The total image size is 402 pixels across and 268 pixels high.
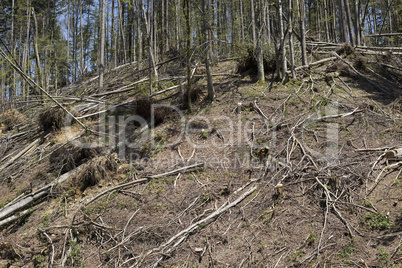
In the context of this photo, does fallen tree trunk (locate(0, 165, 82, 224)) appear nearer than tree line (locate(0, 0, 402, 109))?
Yes

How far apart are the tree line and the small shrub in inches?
28.4

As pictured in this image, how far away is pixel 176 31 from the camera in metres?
13.7

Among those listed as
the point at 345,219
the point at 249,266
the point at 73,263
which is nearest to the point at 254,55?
the point at 345,219

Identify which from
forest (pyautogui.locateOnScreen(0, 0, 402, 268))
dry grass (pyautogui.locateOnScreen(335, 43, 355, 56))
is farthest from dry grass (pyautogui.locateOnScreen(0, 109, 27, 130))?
dry grass (pyautogui.locateOnScreen(335, 43, 355, 56))

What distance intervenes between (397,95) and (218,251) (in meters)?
6.75

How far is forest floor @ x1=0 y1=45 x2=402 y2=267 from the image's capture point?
4.19 meters

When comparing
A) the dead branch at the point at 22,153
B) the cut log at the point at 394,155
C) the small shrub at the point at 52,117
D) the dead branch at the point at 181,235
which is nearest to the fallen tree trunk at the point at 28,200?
the dead branch at the point at 22,153

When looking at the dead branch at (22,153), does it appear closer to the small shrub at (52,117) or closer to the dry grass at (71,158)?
the small shrub at (52,117)

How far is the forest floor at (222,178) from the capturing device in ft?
13.7

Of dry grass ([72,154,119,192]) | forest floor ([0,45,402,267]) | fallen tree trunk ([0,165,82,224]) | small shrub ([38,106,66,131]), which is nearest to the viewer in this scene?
forest floor ([0,45,402,267])

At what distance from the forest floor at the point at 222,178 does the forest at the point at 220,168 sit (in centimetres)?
3

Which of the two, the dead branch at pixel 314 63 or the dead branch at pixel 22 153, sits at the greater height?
the dead branch at pixel 314 63

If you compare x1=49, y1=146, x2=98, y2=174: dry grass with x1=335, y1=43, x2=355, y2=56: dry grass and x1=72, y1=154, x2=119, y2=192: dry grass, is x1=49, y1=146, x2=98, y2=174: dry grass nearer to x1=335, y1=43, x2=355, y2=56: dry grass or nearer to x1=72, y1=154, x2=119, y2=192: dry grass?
x1=72, y1=154, x2=119, y2=192: dry grass

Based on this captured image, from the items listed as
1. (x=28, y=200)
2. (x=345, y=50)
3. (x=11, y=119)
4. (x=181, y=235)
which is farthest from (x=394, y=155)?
(x=11, y=119)
